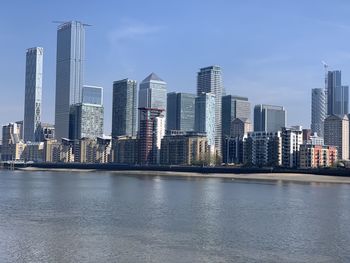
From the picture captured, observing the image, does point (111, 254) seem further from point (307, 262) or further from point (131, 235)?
point (307, 262)

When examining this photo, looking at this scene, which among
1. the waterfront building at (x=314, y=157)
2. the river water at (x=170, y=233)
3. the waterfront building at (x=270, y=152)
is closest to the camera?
the river water at (x=170, y=233)

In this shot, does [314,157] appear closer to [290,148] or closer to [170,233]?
[290,148]

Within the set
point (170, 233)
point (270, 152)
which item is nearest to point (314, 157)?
point (270, 152)

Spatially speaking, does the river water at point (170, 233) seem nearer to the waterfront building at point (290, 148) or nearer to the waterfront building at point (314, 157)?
the waterfront building at point (314, 157)

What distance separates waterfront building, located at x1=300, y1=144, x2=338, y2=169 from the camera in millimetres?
176500

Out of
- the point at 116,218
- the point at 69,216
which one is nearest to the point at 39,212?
the point at 69,216

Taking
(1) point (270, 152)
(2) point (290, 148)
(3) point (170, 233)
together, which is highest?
(2) point (290, 148)

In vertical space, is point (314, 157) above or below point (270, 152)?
below

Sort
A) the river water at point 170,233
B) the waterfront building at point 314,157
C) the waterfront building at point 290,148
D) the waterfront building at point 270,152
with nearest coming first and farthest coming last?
the river water at point 170,233, the waterfront building at point 314,157, the waterfront building at point 290,148, the waterfront building at point 270,152

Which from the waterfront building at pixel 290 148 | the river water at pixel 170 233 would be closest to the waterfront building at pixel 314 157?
the waterfront building at pixel 290 148

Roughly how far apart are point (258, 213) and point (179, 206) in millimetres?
9089

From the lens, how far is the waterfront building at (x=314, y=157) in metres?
176

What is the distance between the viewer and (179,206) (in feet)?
180

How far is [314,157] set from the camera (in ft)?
584
